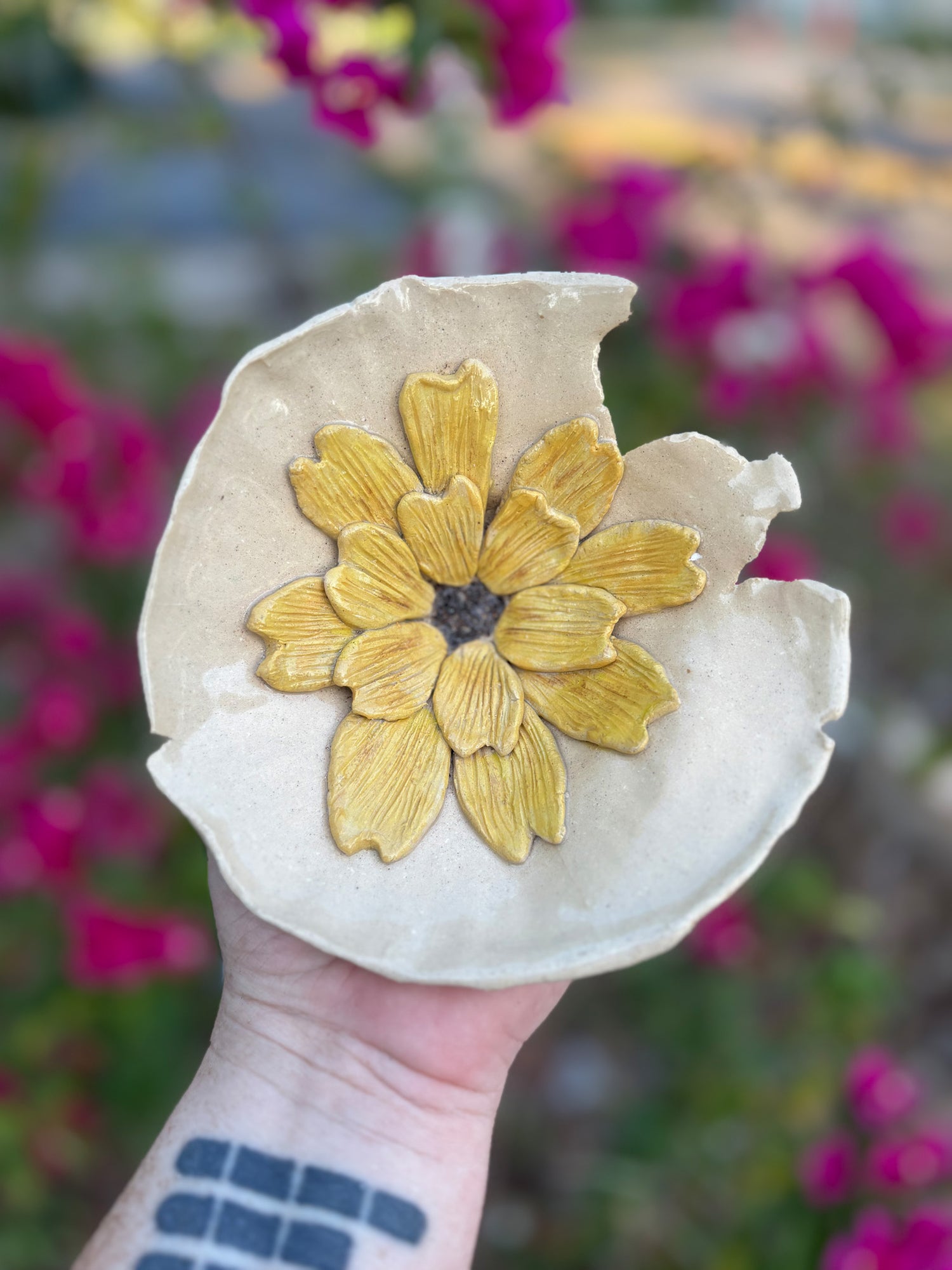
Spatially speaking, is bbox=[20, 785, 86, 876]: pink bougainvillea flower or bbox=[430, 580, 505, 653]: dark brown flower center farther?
bbox=[20, 785, 86, 876]: pink bougainvillea flower

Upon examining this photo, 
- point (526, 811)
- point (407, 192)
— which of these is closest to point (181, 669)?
point (526, 811)

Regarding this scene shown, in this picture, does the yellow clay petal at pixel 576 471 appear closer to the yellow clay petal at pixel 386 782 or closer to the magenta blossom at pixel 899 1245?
the yellow clay petal at pixel 386 782

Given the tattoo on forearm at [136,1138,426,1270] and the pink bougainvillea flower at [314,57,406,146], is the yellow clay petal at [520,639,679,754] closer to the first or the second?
the tattoo on forearm at [136,1138,426,1270]

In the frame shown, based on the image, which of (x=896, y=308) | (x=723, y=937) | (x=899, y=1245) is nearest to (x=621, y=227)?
(x=896, y=308)

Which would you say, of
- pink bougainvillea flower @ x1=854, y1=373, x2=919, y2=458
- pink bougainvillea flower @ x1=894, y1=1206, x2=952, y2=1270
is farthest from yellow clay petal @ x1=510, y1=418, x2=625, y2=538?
pink bougainvillea flower @ x1=854, y1=373, x2=919, y2=458

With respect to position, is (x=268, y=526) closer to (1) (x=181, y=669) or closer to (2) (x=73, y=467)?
(1) (x=181, y=669)
